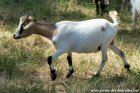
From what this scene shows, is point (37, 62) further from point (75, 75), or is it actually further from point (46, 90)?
point (46, 90)

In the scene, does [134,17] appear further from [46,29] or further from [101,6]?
[46,29]

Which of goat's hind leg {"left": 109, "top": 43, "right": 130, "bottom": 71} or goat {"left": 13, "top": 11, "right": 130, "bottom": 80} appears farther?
goat's hind leg {"left": 109, "top": 43, "right": 130, "bottom": 71}

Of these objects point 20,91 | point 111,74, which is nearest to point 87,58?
A: point 111,74

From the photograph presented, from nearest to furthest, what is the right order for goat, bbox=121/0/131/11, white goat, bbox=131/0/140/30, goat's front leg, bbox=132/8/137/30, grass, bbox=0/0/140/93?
grass, bbox=0/0/140/93 < white goat, bbox=131/0/140/30 < goat's front leg, bbox=132/8/137/30 < goat, bbox=121/0/131/11

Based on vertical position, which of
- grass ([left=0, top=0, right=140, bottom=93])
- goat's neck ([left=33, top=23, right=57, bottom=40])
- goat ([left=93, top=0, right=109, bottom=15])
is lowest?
grass ([left=0, top=0, right=140, bottom=93])

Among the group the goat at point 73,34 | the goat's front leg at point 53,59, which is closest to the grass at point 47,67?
the goat's front leg at point 53,59

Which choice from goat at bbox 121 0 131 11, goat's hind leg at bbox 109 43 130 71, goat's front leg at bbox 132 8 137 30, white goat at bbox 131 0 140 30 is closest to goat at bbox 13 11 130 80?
goat's hind leg at bbox 109 43 130 71

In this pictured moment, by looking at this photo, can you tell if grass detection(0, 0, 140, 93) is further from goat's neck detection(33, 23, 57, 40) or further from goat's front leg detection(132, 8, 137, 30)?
goat's neck detection(33, 23, 57, 40)

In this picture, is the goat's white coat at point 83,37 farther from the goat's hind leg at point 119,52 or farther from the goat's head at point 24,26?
the goat's head at point 24,26

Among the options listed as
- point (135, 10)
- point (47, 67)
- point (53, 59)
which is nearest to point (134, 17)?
point (135, 10)

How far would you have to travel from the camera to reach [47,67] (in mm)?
7953

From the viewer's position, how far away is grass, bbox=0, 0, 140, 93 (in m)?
6.89

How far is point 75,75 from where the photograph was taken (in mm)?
7559

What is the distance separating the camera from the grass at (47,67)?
6.89 meters
